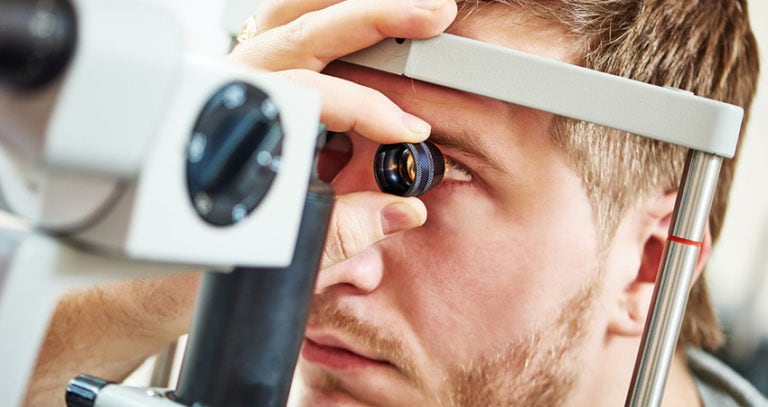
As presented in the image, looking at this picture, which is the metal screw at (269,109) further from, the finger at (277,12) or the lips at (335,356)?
the lips at (335,356)

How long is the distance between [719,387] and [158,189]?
4.33ft

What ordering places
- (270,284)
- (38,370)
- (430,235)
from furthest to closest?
(38,370), (430,235), (270,284)

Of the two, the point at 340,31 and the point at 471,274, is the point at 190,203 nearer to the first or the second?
the point at 340,31

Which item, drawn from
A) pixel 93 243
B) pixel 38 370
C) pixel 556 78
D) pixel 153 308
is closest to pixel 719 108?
pixel 556 78

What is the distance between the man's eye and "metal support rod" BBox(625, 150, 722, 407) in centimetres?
31

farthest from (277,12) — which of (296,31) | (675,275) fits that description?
(675,275)

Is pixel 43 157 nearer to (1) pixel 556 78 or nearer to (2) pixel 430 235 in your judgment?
(1) pixel 556 78

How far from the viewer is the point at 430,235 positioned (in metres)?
1.12

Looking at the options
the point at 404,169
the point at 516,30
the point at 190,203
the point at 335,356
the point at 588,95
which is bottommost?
the point at 335,356

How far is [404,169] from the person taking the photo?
0.92 meters

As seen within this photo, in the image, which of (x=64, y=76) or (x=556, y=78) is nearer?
(x=64, y=76)

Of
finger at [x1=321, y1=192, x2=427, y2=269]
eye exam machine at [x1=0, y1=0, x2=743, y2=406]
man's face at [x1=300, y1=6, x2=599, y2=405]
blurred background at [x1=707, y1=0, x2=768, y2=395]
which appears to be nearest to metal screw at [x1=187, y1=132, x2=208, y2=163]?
eye exam machine at [x1=0, y1=0, x2=743, y2=406]

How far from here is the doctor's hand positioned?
2.89 ft

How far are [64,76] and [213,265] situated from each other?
14 cm
